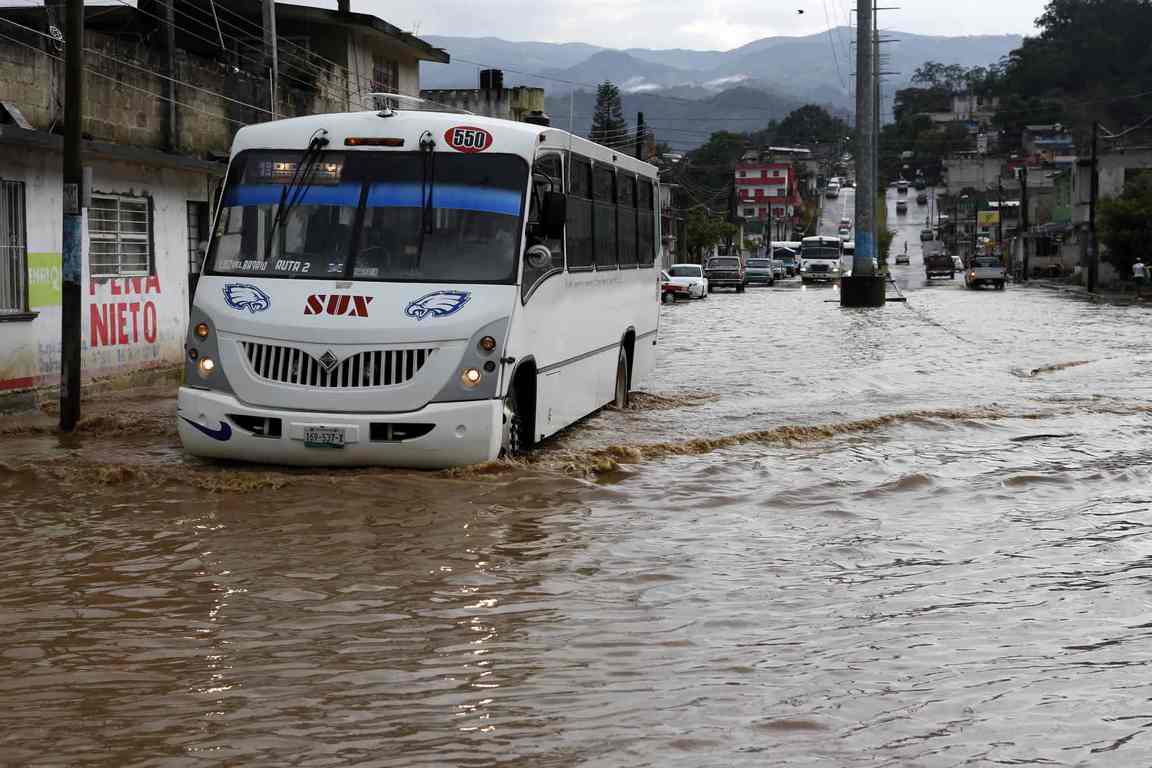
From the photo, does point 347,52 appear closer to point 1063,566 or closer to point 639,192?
point 639,192

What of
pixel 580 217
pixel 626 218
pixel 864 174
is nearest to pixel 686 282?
pixel 864 174

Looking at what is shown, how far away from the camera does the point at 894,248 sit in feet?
559

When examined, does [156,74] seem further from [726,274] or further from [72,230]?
[726,274]

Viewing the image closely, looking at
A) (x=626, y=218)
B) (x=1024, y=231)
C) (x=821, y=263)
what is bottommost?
(x=626, y=218)

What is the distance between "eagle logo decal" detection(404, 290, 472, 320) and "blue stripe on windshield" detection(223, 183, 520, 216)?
2.89ft

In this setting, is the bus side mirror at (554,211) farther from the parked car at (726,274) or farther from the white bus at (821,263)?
the white bus at (821,263)

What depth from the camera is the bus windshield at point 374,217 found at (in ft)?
37.4

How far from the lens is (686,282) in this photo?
5769 cm

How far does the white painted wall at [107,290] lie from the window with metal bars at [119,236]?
0.14 m

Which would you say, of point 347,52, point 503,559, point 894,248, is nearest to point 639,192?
point 503,559

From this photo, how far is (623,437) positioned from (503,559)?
575 centimetres

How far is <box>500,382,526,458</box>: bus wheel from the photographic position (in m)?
11.4

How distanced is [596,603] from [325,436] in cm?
352

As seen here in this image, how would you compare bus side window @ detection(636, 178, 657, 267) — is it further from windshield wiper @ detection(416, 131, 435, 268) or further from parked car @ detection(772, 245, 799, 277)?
parked car @ detection(772, 245, 799, 277)
